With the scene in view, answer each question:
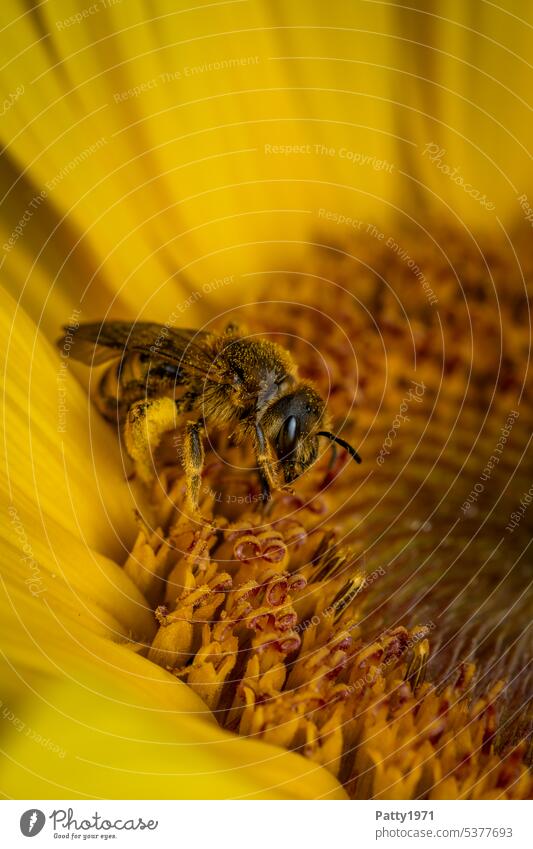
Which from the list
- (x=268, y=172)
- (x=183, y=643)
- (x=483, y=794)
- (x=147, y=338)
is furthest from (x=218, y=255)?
(x=483, y=794)

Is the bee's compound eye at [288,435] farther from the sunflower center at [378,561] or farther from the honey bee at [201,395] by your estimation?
the sunflower center at [378,561]

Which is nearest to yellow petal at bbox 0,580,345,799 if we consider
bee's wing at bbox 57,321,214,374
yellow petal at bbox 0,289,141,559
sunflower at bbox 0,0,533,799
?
sunflower at bbox 0,0,533,799

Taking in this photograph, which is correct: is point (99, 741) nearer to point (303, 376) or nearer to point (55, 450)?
point (55, 450)

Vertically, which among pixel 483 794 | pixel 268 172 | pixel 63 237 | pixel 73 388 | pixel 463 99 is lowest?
pixel 483 794

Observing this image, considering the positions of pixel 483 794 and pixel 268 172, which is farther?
pixel 268 172

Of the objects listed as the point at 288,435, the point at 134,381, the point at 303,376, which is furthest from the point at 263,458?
the point at 303,376

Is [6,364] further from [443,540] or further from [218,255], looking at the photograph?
[443,540]

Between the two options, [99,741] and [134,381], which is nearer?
[99,741]
